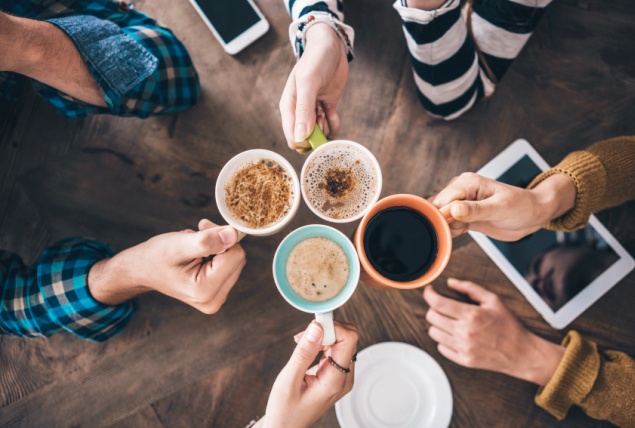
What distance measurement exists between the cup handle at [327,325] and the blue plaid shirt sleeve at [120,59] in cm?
80

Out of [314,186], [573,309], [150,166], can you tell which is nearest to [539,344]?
[573,309]

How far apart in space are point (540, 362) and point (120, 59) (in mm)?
1499

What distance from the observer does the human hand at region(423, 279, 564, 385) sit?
1.21m

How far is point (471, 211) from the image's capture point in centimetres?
89

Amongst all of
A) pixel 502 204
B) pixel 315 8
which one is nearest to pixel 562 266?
pixel 502 204

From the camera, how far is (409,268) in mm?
1007

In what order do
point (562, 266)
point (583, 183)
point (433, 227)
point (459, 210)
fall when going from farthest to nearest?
point (562, 266), point (583, 183), point (433, 227), point (459, 210)

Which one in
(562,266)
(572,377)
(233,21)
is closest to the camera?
(572,377)

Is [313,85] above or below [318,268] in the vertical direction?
above

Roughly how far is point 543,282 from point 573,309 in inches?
5.0

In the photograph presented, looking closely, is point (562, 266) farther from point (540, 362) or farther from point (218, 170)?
point (218, 170)

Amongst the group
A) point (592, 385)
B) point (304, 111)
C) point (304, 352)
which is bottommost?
point (592, 385)

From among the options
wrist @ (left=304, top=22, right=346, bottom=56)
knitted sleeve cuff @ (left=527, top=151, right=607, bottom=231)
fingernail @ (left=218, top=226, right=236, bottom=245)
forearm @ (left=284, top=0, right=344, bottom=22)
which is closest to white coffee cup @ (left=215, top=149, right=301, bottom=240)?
fingernail @ (left=218, top=226, right=236, bottom=245)

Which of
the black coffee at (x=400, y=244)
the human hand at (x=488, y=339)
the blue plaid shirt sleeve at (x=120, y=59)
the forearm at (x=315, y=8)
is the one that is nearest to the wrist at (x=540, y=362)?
the human hand at (x=488, y=339)
